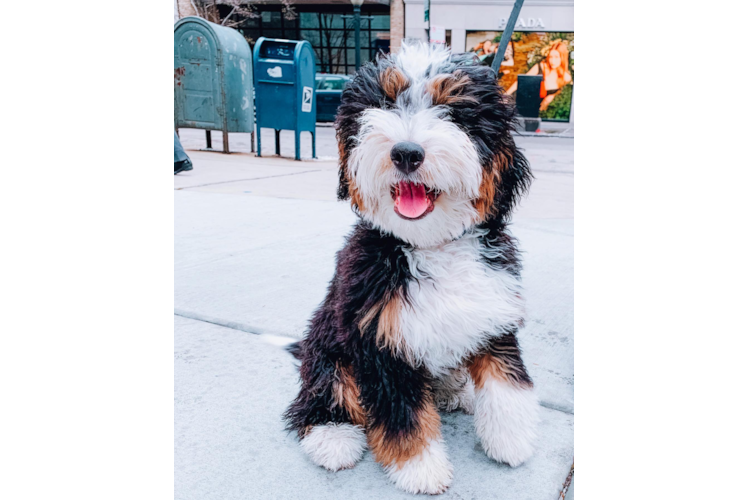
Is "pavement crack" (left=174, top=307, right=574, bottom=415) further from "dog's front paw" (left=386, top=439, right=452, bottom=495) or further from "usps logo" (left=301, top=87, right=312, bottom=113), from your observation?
"usps logo" (left=301, top=87, right=312, bottom=113)

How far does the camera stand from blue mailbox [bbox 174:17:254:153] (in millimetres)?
9266

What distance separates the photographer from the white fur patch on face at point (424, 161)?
153 cm

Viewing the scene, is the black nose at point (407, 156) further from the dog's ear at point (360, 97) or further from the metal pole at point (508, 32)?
the metal pole at point (508, 32)

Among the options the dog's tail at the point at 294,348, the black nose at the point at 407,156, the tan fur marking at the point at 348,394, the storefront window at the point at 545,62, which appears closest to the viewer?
the black nose at the point at 407,156

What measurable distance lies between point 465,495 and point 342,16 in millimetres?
24319

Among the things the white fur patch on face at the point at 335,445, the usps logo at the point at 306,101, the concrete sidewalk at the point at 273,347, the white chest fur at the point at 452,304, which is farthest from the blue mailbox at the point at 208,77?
the white chest fur at the point at 452,304

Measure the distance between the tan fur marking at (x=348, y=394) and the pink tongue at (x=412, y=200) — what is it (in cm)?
60

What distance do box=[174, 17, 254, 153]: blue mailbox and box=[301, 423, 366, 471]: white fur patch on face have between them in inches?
329

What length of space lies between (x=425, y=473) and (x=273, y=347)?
3.79ft

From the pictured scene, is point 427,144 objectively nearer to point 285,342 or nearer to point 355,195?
point 355,195

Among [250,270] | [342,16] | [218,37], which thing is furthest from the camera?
[342,16]
